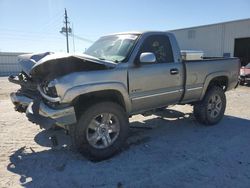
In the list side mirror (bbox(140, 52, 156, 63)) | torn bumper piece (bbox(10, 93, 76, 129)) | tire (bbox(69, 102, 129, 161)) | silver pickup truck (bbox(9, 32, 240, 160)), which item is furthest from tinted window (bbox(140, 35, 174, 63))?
torn bumper piece (bbox(10, 93, 76, 129))

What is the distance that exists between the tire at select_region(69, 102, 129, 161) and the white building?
736 inches

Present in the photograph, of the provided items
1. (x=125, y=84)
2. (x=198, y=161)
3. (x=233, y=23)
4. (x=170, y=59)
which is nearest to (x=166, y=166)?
(x=198, y=161)

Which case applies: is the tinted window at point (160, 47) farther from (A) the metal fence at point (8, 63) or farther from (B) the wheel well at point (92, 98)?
(A) the metal fence at point (8, 63)

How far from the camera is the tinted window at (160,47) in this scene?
199 inches

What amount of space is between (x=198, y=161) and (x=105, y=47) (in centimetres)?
273

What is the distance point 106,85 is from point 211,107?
3316 mm

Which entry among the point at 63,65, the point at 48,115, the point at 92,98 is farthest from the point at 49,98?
the point at 92,98

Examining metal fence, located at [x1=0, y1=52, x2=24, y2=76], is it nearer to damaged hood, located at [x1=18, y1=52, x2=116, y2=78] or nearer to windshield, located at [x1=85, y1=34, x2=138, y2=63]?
windshield, located at [x1=85, y1=34, x2=138, y2=63]

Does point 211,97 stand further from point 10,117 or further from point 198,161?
point 10,117

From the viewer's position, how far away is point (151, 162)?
423 centimetres

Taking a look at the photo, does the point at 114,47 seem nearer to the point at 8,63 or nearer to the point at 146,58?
the point at 146,58

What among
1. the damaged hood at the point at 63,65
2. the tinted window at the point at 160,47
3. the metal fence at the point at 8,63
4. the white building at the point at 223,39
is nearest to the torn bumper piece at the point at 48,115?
the damaged hood at the point at 63,65

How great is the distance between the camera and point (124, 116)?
4.57m

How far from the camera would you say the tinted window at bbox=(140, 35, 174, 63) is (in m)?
5.07
